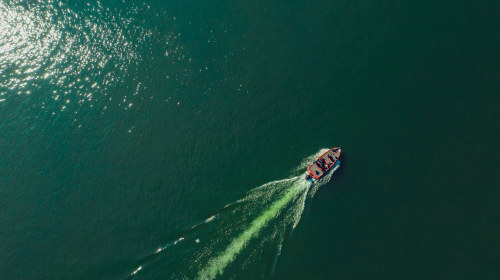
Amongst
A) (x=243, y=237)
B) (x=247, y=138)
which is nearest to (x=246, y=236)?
(x=243, y=237)

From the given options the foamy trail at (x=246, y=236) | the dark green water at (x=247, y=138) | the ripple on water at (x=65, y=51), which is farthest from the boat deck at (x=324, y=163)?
the ripple on water at (x=65, y=51)

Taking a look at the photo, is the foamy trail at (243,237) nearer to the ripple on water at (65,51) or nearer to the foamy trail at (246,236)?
the foamy trail at (246,236)

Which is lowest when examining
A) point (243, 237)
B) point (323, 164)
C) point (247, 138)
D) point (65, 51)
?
point (243, 237)

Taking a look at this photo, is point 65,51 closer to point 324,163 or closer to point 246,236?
point 246,236

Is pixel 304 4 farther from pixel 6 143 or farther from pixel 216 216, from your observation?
pixel 6 143

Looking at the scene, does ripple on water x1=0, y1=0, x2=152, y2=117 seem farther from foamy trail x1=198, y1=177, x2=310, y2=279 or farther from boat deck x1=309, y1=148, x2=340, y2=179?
boat deck x1=309, y1=148, x2=340, y2=179
